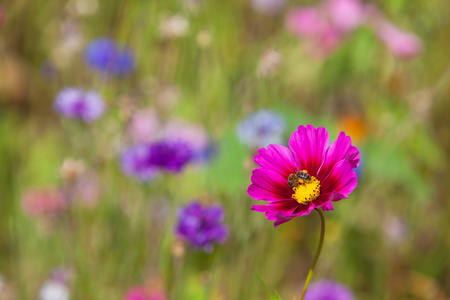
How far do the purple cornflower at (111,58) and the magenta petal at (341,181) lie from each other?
0.76 metres

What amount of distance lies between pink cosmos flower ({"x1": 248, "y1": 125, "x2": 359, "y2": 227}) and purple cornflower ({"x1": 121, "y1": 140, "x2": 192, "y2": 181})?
1.04ft

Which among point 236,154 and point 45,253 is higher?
point 236,154

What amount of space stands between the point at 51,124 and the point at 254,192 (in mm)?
1430

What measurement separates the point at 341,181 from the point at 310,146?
45 millimetres

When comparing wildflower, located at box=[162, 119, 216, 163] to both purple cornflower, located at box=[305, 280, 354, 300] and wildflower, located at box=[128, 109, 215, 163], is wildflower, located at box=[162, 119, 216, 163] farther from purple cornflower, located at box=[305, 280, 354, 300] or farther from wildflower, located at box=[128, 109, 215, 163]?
purple cornflower, located at box=[305, 280, 354, 300]

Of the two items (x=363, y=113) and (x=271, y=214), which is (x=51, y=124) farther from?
(x=271, y=214)

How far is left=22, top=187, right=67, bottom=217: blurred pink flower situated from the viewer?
1183mm

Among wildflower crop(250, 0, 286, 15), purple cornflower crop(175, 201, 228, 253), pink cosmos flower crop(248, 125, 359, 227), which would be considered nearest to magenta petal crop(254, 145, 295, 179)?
pink cosmos flower crop(248, 125, 359, 227)

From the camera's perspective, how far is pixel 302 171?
503 millimetres

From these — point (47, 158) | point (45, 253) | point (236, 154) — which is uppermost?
point (236, 154)

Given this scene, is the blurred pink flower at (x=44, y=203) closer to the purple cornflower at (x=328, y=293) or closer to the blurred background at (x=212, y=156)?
the blurred background at (x=212, y=156)

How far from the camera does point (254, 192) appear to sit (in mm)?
482

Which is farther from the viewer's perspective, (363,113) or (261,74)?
(363,113)

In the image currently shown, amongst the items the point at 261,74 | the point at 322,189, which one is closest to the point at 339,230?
the point at 261,74
